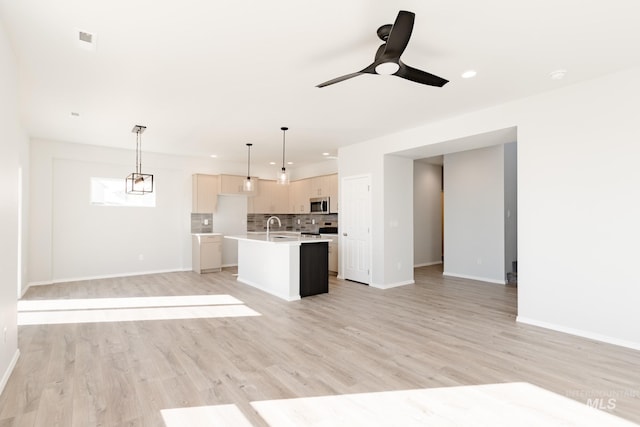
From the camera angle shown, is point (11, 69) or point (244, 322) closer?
point (11, 69)

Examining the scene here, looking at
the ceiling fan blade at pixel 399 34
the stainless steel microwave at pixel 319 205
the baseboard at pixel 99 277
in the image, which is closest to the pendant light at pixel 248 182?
the stainless steel microwave at pixel 319 205

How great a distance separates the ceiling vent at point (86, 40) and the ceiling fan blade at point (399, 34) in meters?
2.31

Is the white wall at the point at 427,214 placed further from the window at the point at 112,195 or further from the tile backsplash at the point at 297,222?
the window at the point at 112,195

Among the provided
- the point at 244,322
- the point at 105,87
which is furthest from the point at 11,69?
the point at 244,322

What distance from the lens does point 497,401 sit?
2223mm

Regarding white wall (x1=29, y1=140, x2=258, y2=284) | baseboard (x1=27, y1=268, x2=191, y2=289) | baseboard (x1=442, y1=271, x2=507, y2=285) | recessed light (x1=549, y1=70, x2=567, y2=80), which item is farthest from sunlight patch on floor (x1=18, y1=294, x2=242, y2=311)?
recessed light (x1=549, y1=70, x2=567, y2=80)

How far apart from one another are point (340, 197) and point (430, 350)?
3.97 m

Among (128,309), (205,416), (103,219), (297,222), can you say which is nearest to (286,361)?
(205,416)

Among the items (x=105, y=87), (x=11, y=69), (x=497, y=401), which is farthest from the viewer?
(x=105, y=87)

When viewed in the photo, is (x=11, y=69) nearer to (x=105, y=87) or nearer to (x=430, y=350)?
(x=105, y=87)

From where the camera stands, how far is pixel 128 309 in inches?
176

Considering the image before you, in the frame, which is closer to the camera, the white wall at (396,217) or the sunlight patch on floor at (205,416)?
the sunlight patch on floor at (205,416)

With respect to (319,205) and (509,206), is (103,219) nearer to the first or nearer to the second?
(319,205)

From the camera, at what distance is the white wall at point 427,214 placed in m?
8.34
